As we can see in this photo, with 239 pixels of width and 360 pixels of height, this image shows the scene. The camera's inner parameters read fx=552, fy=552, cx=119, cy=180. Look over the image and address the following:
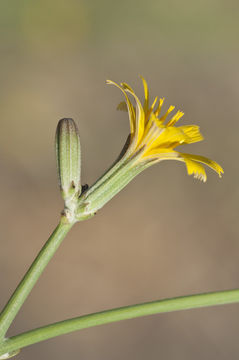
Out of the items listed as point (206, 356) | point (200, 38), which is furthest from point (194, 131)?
point (200, 38)

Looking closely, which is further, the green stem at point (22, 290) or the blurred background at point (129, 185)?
the blurred background at point (129, 185)

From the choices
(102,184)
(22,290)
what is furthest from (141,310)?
(102,184)

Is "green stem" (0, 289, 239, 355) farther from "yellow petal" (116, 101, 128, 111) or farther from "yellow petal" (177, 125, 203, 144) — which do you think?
"yellow petal" (116, 101, 128, 111)

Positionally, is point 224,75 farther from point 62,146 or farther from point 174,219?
point 62,146

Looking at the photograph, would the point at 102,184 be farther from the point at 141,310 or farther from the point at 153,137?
the point at 141,310

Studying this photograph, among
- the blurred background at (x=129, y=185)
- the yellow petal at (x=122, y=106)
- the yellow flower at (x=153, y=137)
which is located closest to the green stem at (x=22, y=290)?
the yellow flower at (x=153, y=137)

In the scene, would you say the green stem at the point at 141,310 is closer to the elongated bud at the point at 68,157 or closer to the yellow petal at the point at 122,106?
the elongated bud at the point at 68,157
